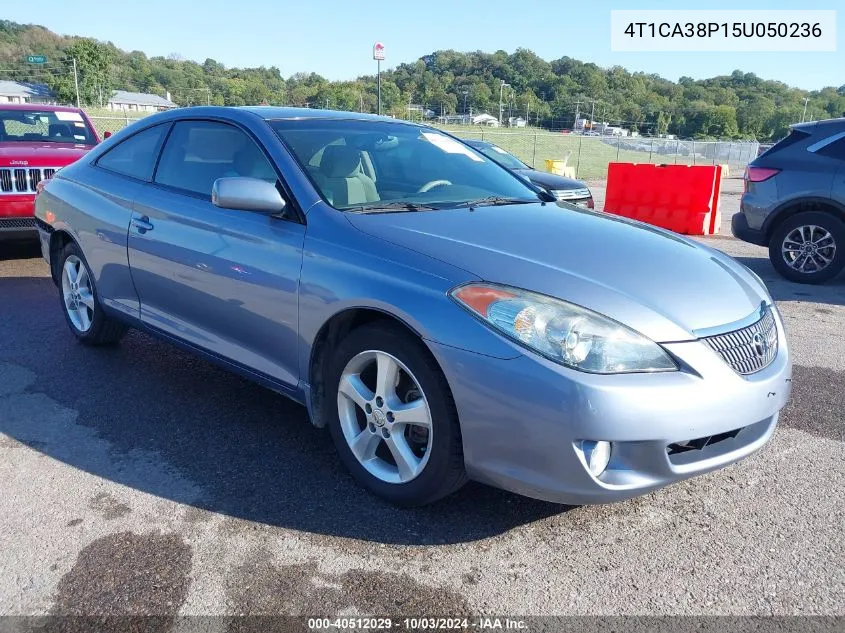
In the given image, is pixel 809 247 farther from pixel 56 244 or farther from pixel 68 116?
pixel 68 116

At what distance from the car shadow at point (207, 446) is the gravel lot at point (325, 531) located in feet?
0.04

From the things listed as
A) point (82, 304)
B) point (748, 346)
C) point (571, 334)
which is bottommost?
point (82, 304)

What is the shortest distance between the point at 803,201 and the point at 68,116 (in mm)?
8680

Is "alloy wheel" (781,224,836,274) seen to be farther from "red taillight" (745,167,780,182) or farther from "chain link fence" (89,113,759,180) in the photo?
"chain link fence" (89,113,759,180)

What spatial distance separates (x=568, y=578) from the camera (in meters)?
2.44

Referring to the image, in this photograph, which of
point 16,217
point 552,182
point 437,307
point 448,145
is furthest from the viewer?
point 552,182

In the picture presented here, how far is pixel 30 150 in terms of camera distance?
24.8ft

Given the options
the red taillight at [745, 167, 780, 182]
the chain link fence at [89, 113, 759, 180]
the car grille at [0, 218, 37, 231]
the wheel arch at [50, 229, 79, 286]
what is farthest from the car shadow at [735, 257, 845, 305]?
the chain link fence at [89, 113, 759, 180]

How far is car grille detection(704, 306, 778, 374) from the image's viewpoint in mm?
2564

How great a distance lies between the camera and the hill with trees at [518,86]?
78.9 metres

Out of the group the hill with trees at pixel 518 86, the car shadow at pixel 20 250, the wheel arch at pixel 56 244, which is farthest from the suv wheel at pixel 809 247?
the hill with trees at pixel 518 86

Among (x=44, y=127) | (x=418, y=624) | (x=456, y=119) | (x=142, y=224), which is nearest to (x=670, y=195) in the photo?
(x=44, y=127)

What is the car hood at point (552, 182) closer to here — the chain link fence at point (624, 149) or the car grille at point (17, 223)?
the car grille at point (17, 223)

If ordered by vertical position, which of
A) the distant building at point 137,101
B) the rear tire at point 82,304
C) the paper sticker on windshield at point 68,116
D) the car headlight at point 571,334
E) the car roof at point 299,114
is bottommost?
the rear tire at point 82,304
